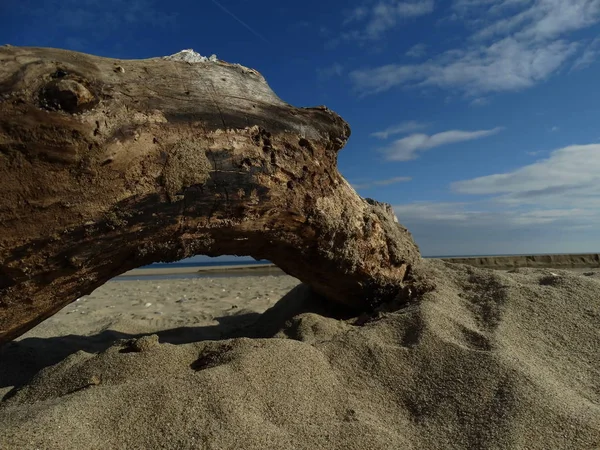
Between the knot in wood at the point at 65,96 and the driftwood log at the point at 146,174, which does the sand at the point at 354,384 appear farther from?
the knot in wood at the point at 65,96

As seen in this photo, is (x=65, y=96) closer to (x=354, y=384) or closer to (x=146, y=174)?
(x=146, y=174)

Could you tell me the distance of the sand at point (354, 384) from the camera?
1.79 metres

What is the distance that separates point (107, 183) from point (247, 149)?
2.61 ft

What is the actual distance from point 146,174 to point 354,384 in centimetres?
153

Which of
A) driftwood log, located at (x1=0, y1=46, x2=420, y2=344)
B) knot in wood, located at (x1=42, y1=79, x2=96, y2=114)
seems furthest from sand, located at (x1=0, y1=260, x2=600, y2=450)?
knot in wood, located at (x1=42, y1=79, x2=96, y2=114)

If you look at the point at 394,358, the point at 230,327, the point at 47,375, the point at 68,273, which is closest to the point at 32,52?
the point at 68,273

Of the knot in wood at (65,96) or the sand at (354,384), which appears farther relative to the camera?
the knot in wood at (65,96)

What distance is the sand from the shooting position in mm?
1787

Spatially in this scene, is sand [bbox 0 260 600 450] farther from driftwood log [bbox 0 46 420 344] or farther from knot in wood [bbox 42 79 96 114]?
knot in wood [bbox 42 79 96 114]

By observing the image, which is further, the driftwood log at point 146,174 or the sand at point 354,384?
the driftwood log at point 146,174

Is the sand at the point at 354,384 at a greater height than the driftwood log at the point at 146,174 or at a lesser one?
lesser

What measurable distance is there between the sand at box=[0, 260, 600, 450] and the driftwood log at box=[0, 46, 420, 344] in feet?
1.77

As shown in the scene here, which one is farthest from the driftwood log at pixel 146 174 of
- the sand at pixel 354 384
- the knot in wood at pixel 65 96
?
the sand at pixel 354 384

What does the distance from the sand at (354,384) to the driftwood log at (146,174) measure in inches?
21.2
